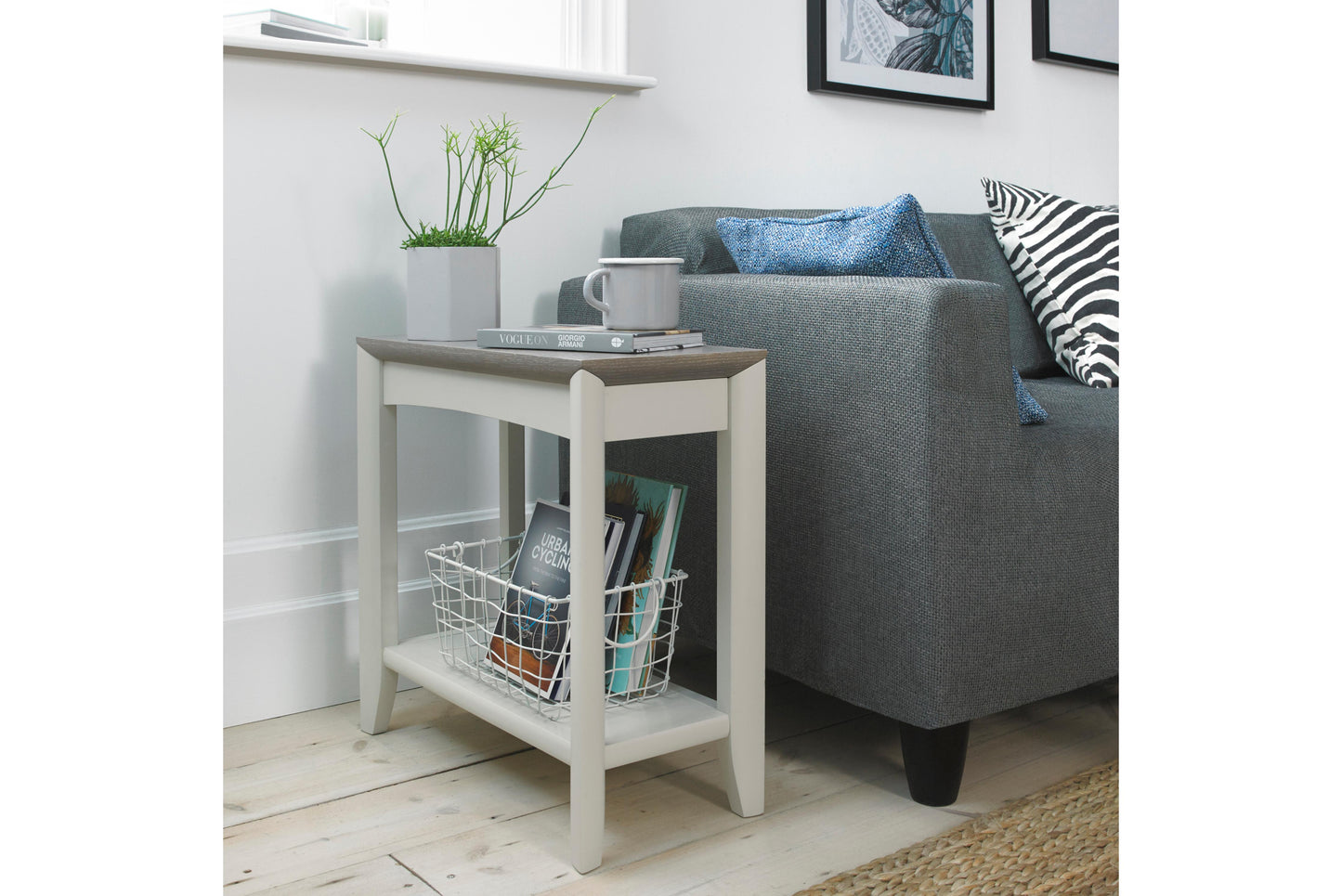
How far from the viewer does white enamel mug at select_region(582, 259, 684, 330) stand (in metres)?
1.27

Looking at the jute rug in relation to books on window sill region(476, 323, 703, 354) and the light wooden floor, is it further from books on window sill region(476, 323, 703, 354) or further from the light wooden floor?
books on window sill region(476, 323, 703, 354)

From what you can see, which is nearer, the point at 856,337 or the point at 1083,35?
the point at 856,337

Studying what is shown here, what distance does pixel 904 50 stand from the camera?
2414 millimetres

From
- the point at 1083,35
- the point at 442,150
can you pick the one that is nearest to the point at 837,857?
the point at 442,150

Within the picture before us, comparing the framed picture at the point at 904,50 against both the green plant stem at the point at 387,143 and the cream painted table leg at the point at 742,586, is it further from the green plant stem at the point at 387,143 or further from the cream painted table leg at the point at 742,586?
the cream painted table leg at the point at 742,586

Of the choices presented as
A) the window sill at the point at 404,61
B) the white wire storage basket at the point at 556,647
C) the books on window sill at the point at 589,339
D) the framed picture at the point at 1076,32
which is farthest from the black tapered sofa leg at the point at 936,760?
the framed picture at the point at 1076,32

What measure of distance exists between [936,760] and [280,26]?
4.59ft

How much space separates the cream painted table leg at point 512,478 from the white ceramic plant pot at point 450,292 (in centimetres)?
30

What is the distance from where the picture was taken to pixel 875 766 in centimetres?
148

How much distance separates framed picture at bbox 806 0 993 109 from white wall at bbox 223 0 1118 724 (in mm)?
57

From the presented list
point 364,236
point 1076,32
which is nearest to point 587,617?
point 364,236

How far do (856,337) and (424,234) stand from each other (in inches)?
24.8
